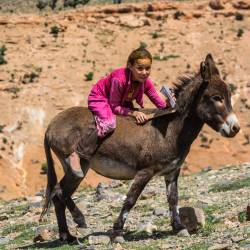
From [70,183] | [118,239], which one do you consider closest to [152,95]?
[70,183]

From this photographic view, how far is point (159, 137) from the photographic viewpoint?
1058cm

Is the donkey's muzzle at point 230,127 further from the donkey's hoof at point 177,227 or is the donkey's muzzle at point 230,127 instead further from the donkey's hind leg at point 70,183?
the donkey's hind leg at point 70,183

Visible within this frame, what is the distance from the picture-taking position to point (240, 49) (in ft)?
206

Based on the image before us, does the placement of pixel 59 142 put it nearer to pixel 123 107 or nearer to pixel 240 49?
pixel 123 107

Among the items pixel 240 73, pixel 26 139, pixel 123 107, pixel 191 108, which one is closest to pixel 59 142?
pixel 123 107

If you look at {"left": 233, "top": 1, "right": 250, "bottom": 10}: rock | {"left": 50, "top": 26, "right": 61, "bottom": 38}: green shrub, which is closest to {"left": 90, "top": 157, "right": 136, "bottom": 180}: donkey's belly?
{"left": 50, "top": 26, "right": 61, "bottom": 38}: green shrub

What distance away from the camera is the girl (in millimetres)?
10438

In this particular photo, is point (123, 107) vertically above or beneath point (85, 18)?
above

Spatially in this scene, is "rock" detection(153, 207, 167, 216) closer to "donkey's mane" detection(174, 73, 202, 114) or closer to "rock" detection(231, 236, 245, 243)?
"donkey's mane" detection(174, 73, 202, 114)

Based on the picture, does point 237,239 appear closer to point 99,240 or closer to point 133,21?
point 99,240

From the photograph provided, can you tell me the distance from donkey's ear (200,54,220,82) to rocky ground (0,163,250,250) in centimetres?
223

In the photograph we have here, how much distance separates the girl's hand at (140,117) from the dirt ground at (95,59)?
95.2 ft

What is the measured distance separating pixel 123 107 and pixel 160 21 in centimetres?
5995

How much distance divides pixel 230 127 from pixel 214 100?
0.50 meters
